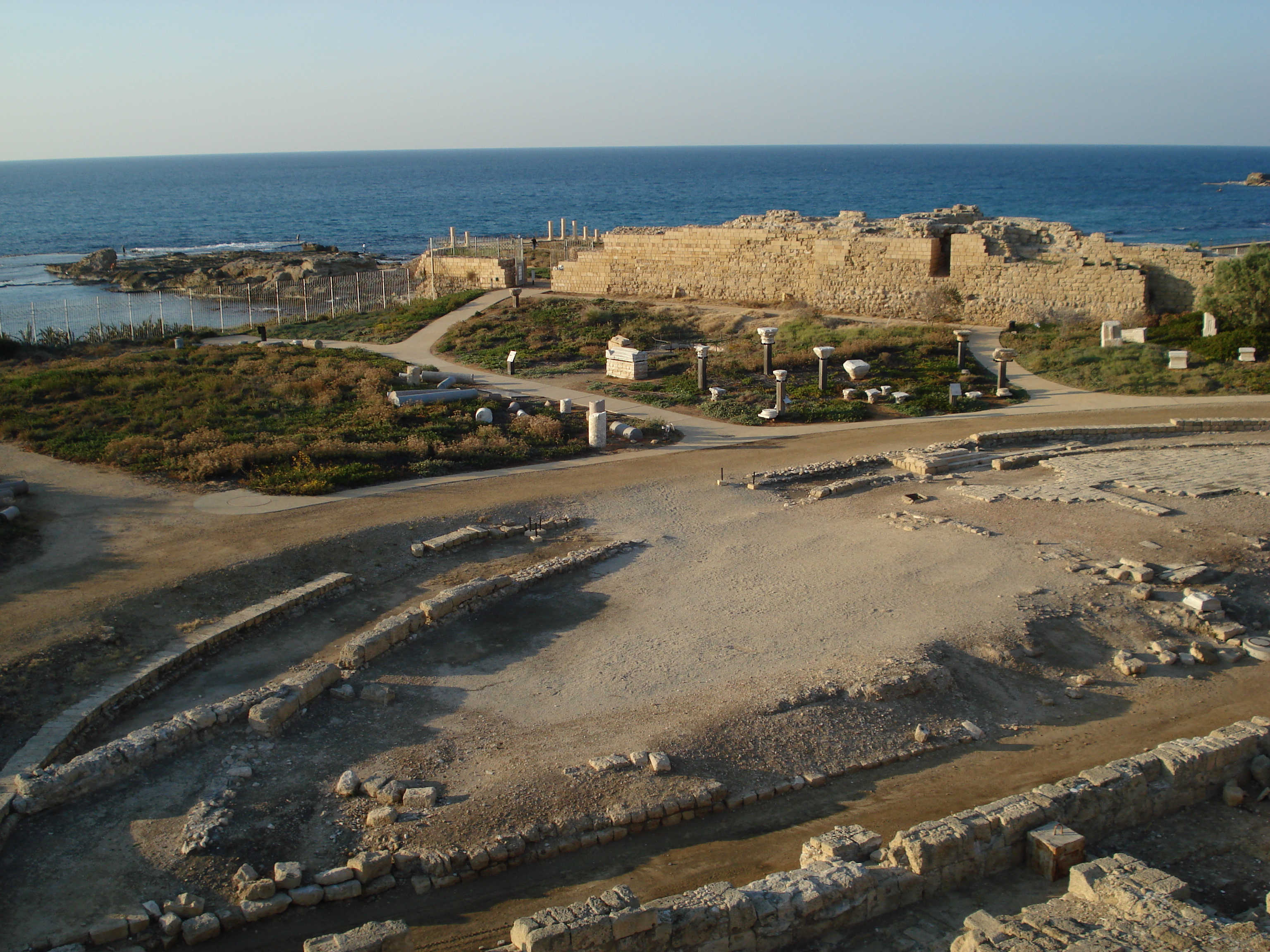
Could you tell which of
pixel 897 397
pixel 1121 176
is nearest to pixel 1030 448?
pixel 897 397

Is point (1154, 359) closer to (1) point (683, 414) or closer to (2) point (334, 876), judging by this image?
(1) point (683, 414)

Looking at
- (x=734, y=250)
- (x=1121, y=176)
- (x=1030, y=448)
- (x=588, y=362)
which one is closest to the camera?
(x=1030, y=448)

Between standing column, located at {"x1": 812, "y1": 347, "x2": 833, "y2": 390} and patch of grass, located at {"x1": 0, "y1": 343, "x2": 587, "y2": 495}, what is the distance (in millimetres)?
5826

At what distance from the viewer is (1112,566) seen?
1431cm

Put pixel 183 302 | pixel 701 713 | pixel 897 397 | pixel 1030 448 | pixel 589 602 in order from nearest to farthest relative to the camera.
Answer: pixel 701 713, pixel 589 602, pixel 1030 448, pixel 897 397, pixel 183 302

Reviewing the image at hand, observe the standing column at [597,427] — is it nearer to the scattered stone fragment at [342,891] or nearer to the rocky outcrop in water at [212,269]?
the scattered stone fragment at [342,891]

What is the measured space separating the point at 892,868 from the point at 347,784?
187 inches

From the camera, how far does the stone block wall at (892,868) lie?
7.23 metres

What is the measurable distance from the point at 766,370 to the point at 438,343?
10912mm

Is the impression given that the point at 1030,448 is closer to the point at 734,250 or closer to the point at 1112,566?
the point at 1112,566

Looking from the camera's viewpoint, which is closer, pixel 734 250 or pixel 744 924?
pixel 744 924

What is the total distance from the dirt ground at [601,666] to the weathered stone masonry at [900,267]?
14205 millimetres

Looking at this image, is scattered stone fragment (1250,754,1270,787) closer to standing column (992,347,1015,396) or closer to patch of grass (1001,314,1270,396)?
standing column (992,347,1015,396)

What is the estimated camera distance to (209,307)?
49188 millimetres
